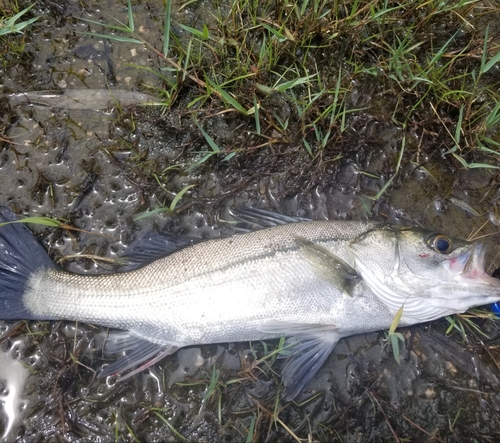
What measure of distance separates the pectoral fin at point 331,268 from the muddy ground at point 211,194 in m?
0.47

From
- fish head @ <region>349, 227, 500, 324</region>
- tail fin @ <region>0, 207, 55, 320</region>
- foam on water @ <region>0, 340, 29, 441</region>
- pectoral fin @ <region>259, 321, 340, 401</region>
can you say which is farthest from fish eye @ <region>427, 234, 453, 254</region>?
foam on water @ <region>0, 340, 29, 441</region>

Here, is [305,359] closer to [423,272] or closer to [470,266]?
[423,272]

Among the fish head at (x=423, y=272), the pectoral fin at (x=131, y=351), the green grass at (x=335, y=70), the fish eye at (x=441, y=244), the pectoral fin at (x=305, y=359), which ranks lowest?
the pectoral fin at (x=305, y=359)

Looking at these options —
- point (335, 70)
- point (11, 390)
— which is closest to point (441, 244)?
point (335, 70)

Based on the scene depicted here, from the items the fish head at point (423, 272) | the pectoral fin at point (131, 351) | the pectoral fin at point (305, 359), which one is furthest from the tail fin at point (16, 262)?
the fish head at point (423, 272)

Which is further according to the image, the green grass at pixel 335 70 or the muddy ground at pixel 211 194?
the green grass at pixel 335 70

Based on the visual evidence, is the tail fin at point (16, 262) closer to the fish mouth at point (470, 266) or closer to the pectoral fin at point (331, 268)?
the pectoral fin at point (331, 268)

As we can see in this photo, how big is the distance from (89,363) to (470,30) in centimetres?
351

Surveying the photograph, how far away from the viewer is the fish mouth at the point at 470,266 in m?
2.42

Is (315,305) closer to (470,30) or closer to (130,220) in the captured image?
(130,220)

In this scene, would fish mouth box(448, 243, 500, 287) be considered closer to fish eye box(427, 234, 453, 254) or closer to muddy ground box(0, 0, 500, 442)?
fish eye box(427, 234, 453, 254)

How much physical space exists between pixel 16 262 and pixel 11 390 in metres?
0.81

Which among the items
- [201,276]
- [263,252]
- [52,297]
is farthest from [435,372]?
[52,297]

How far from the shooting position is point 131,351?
2.61 m
